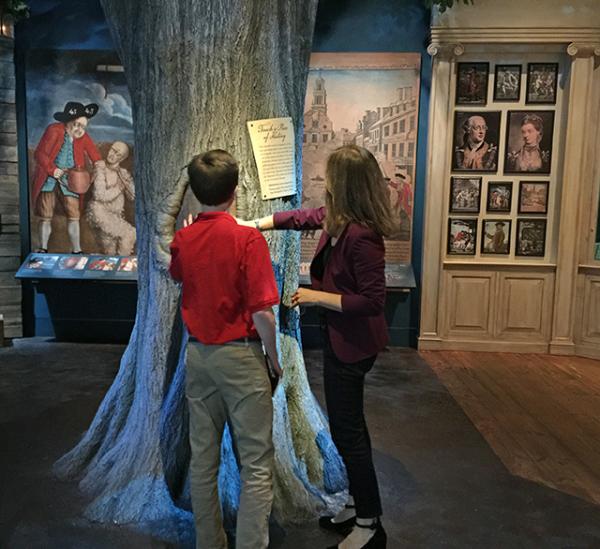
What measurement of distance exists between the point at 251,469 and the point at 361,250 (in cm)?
85

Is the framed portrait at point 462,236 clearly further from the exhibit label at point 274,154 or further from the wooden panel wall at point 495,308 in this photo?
the exhibit label at point 274,154

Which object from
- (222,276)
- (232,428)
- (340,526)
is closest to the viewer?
(222,276)

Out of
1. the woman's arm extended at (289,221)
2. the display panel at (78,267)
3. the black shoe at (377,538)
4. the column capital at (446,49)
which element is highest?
the column capital at (446,49)

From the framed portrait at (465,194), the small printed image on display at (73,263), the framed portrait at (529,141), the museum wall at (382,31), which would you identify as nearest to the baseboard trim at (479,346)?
the museum wall at (382,31)

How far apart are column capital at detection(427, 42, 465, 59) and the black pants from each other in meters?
4.20

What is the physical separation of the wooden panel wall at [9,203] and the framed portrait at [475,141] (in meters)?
4.36

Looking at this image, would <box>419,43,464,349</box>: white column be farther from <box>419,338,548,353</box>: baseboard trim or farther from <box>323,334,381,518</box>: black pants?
<box>323,334,381,518</box>: black pants

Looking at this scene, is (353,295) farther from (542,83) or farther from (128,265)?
(542,83)

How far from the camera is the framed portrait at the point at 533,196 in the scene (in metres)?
5.97

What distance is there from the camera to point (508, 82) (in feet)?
19.3

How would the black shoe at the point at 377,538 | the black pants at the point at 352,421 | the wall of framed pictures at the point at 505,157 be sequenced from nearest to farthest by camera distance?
the black pants at the point at 352,421, the black shoe at the point at 377,538, the wall of framed pictures at the point at 505,157

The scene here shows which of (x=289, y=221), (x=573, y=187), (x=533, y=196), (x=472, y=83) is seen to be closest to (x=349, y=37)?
(x=472, y=83)

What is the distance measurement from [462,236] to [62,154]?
409cm

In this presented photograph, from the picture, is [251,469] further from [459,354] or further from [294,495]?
[459,354]
